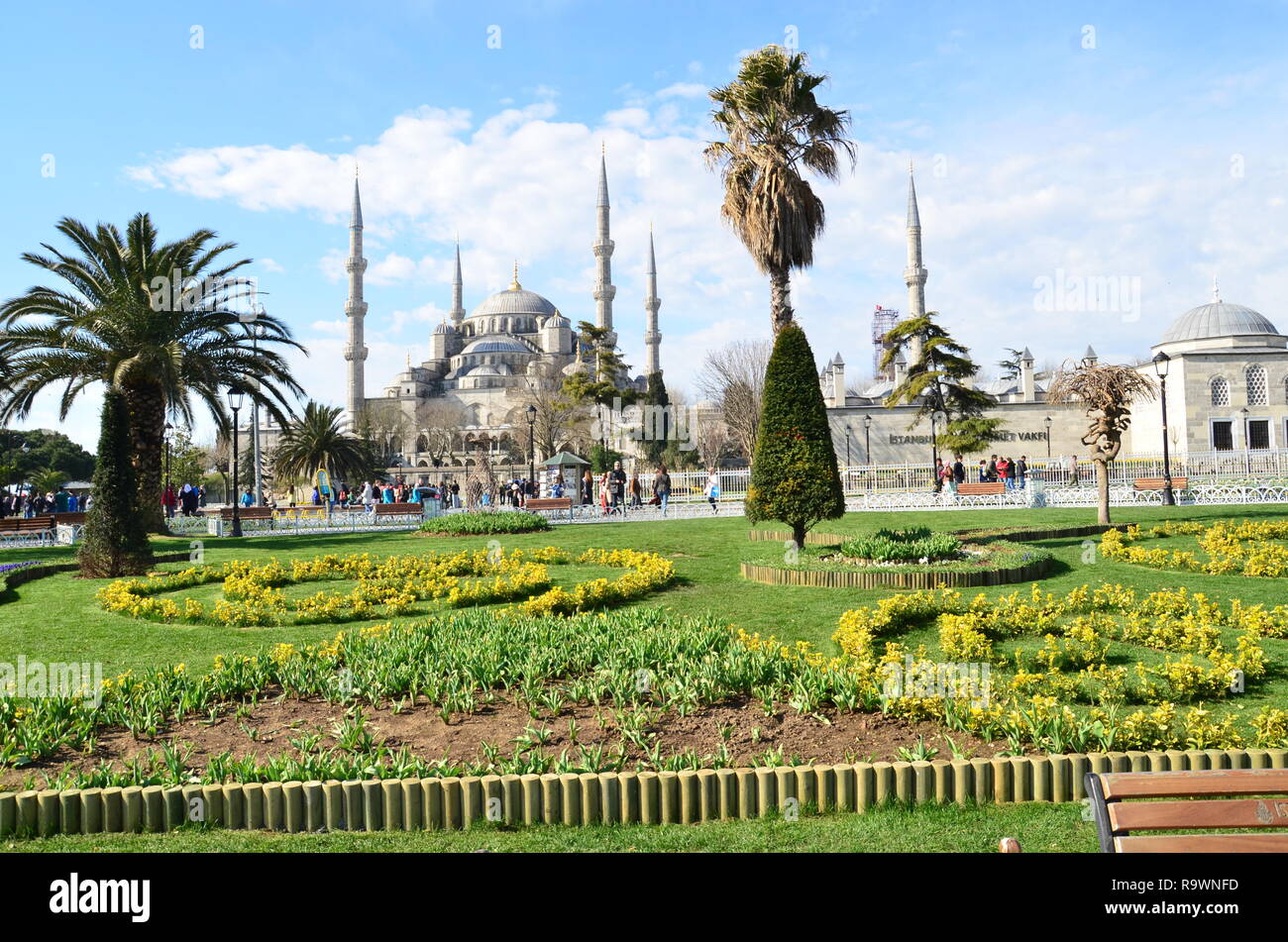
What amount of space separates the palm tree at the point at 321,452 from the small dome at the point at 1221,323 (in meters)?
39.5

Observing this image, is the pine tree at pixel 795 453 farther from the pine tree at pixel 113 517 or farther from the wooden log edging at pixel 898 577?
the pine tree at pixel 113 517

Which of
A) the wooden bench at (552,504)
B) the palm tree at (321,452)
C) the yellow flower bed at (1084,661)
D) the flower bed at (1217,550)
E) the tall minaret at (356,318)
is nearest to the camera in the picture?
the yellow flower bed at (1084,661)

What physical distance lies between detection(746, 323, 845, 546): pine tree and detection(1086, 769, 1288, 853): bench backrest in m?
8.47

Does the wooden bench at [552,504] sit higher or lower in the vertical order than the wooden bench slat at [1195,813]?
higher

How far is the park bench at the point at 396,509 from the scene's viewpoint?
22469 millimetres

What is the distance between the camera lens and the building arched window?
42.6 metres

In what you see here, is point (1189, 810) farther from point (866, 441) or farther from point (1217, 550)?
point (866, 441)

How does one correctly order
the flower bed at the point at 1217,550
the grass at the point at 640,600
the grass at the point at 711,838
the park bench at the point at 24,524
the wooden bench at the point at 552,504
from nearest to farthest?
1. the grass at the point at 711,838
2. the grass at the point at 640,600
3. the flower bed at the point at 1217,550
4. the park bench at the point at 24,524
5. the wooden bench at the point at 552,504

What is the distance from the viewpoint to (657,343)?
203 ft

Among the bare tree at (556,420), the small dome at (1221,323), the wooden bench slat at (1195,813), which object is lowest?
the wooden bench slat at (1195,813)

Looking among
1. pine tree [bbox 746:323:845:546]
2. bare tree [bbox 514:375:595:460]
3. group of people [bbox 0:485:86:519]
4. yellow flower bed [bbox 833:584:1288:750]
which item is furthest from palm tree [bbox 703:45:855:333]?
bare tree [bbox 514:375:595:460]

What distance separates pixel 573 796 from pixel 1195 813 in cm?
234

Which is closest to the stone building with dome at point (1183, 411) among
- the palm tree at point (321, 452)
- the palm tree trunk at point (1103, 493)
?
the palm tree at point (321, 452)

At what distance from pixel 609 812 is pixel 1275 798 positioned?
239 cm
